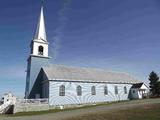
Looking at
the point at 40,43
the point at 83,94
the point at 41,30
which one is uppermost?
the point at 41,30

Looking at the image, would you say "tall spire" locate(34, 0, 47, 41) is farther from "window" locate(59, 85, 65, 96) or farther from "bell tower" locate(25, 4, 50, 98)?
"window" locate(59, 85, 65, 96)

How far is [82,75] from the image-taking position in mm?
36406

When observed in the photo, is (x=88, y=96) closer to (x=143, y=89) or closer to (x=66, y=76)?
(x=66, y=76)

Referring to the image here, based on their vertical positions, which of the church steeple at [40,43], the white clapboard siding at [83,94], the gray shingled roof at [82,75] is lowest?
the white clapboard siding at [83,94]

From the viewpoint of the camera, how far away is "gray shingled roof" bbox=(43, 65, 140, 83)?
32.9 metres

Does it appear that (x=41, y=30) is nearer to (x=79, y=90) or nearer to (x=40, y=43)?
(x=40, y=43)

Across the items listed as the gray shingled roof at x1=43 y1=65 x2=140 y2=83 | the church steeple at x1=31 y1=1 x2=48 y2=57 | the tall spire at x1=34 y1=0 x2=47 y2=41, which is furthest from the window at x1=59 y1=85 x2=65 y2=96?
the tall spire at x1=34 y1=0 x2=47 y2=41

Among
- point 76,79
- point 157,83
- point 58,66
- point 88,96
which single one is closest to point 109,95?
point 88,96

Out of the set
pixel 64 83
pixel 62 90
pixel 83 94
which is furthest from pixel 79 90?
pixel 62 90

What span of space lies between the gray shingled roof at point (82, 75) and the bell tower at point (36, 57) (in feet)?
5.96

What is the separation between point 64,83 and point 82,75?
217 inches

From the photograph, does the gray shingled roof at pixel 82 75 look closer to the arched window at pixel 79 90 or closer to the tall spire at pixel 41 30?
the arched window at pixel 79 90

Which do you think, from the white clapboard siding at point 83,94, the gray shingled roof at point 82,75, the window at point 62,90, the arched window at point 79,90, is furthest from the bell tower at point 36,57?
the arched window at point 79,90

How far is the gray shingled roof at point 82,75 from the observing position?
108 ft
